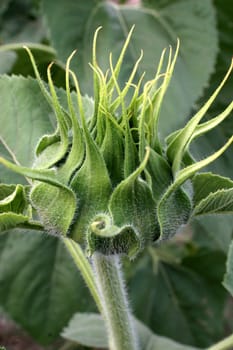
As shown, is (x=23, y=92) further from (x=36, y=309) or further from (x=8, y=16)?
(x=8, y=16)

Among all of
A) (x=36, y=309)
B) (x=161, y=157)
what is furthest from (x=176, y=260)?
(x=161, y=157)

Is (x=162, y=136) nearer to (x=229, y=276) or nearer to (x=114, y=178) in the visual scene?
(x=229, y=276)

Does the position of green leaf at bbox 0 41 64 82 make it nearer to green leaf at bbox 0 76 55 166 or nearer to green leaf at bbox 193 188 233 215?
green leaf at bbox 0 76 55 166

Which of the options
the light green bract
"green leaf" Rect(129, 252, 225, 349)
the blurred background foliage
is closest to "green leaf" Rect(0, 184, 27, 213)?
the light green bract

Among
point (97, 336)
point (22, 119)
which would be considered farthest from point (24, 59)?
point (97, 336)

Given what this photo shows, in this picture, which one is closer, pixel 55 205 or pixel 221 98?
pixel 55 205
